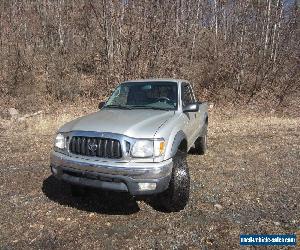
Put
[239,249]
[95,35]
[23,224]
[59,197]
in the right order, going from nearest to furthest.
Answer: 1. [239,249]
2. [23,224]
3. [59,197]
4. [95,35]

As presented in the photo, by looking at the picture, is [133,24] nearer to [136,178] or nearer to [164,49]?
[164,49]

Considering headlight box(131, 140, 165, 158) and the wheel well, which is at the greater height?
headlight box(131, 140, 165, 158)

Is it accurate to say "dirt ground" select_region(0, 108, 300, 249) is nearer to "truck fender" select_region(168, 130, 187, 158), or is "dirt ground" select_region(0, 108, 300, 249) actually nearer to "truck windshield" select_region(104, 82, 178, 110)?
"truck fender" select_region(168, 130, 187, 158)

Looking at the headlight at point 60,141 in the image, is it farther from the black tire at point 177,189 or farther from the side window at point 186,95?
the side window at point 186,95

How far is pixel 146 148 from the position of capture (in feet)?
13.8

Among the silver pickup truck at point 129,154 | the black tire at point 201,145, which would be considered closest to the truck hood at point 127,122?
the silver pickup truck at point 129,154

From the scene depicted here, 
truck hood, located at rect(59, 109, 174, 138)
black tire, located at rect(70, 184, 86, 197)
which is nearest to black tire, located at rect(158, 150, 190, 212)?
truck hood, located at rect(59, 109, 174, 138)

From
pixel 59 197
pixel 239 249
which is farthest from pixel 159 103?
pixel 239 249

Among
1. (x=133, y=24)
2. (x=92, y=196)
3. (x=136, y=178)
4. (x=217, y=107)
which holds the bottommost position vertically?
Result: (x=217, y=107)

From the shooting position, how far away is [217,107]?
17.0 m

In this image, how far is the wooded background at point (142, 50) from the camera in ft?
54.4

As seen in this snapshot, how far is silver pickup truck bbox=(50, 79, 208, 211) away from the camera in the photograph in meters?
4.15

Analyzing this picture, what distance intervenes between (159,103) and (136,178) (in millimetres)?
1898

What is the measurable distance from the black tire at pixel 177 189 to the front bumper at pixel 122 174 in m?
0.21
